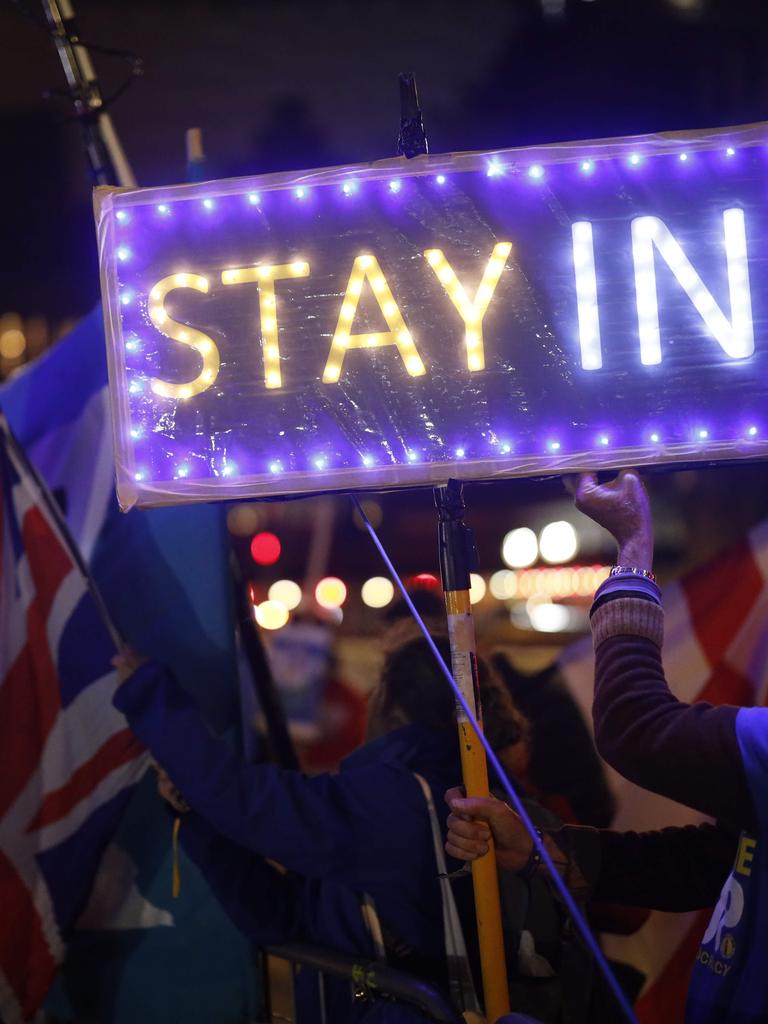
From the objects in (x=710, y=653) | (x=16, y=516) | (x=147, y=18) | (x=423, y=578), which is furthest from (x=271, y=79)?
(x=710, y=653)

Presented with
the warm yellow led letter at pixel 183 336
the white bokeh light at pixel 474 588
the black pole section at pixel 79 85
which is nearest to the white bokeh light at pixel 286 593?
the white bokeh light at pixel 474 588

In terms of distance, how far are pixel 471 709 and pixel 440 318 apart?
2.92 feet

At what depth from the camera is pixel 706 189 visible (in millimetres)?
1938

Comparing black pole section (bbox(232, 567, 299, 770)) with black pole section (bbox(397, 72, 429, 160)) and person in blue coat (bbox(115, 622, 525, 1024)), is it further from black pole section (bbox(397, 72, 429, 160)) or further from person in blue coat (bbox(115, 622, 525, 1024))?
black pole section (bbox(397, 72, 429, 160))

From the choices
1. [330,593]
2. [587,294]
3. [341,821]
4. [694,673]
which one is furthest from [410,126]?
[330,593]

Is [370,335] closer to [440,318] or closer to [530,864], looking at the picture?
[440,318]

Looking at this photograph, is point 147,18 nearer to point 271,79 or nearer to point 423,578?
point 271,79

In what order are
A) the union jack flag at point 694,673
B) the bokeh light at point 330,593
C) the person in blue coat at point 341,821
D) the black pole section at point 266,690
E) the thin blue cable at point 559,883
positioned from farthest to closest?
the bokeh light at point 330,593 < the black pole section at point 266,690 < the union jack flag at point 694,673 < the person in blue coat at point 341,821 < the thin blue cable at point 559,883

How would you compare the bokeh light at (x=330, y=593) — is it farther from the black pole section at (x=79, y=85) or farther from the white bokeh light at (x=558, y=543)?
the black pole section at (x=79, y=85)

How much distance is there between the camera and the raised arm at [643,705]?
1.60 metres

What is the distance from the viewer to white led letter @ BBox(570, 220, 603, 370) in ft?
6.32

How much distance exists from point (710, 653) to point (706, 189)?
1.64 meters

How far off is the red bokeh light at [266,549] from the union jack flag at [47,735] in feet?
32.9

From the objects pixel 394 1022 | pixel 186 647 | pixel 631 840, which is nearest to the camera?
pixel 394 1022
